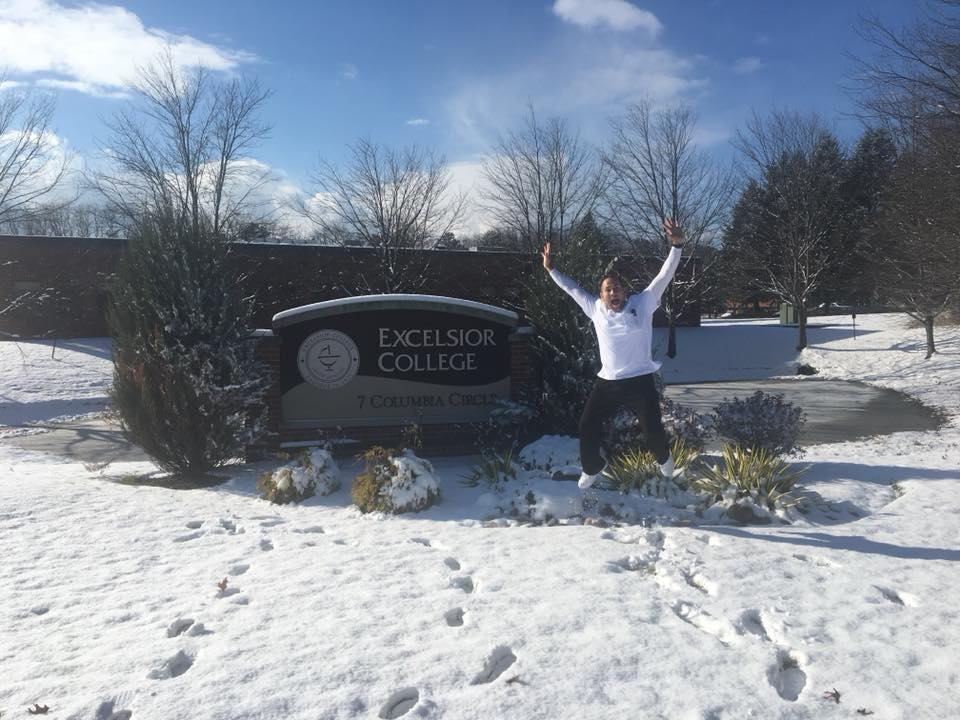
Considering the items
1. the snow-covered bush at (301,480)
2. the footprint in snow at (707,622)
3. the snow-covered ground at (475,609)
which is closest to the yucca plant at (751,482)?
the snow-covered ground at (475,609)

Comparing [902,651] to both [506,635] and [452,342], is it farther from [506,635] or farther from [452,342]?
[452,342]

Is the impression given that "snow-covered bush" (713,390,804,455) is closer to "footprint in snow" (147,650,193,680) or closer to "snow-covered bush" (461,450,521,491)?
"snow-covered bush" (461,450,521,491)

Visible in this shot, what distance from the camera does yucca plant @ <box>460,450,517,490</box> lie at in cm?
689

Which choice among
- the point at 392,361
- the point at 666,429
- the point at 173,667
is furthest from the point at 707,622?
the point at 392,361

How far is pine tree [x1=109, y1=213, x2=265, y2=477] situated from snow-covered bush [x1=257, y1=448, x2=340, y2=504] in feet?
3.91

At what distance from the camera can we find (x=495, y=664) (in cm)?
335

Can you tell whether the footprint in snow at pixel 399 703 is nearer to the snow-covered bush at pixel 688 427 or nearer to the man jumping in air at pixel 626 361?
the man jumping in air at pixel 626 361

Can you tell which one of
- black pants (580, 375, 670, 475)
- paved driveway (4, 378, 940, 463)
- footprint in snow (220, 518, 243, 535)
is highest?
black pants (580, 375, 670, 475)

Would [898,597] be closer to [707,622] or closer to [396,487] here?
[707,622]

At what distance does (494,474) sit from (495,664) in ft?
11.9

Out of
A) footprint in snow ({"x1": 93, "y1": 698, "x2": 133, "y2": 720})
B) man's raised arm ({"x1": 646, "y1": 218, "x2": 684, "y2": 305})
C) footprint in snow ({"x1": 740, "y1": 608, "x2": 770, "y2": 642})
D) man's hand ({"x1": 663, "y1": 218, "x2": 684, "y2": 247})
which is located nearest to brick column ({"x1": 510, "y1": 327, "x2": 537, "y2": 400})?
man's raised arm ({"x1": 646, "y1": 218, "x2": 684, "y2": 305})

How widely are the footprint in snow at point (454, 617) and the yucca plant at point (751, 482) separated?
2.93 meters

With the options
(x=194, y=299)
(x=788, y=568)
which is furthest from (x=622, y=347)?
(x=194, y=299)

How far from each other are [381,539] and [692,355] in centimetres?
2542
